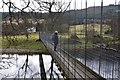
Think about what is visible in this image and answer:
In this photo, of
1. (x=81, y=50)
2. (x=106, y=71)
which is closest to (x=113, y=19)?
(x=106, y=71)

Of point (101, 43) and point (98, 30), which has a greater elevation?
point (98, 30)

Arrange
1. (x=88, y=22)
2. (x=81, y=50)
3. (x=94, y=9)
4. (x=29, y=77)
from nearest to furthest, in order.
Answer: (x=94, y=9), (x=88, y=22), (x=81, y=50), (x=29, y=77)

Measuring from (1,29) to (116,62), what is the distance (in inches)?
53.3

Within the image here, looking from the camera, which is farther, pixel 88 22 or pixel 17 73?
pixel 17 73

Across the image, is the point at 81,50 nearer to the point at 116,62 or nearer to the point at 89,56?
the point at 89,56

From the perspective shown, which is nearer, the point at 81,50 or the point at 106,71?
the point at 106,71

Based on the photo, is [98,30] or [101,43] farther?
[98,30]

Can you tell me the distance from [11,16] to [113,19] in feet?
3.38

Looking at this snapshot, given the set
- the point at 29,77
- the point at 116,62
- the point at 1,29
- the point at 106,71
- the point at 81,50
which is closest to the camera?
the point at 116,62

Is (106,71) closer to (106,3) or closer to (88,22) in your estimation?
(106,3)

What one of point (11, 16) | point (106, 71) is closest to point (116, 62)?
point (106, 71)

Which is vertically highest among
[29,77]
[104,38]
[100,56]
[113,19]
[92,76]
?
[113,19]

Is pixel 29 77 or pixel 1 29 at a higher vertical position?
pixel 1 29

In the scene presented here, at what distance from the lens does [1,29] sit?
10.4 ft
